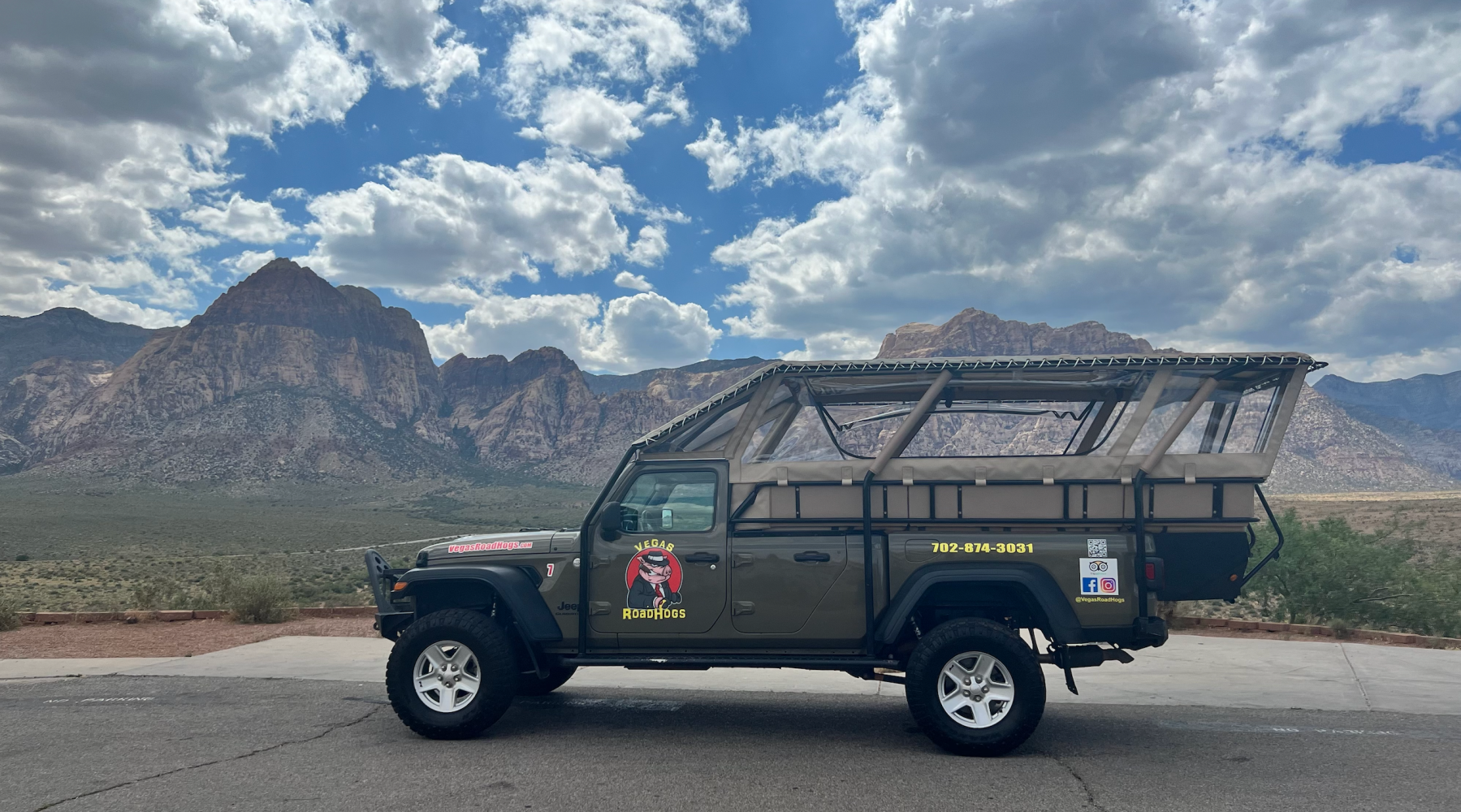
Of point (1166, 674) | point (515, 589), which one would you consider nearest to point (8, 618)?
point (515, 589)

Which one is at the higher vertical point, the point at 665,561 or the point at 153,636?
the point at 665,561

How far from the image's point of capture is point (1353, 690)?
26.9ft

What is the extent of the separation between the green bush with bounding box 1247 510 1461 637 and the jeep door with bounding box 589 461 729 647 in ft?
33.4

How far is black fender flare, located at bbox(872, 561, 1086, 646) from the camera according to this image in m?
6.03

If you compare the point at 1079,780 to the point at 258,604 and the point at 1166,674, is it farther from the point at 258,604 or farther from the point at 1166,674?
the point at 258,604

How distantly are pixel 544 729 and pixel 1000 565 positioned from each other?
3541 mm

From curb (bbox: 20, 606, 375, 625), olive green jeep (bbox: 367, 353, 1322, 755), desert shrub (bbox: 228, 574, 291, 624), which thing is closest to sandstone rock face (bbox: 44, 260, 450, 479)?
curb (bbox: 20, 606, 375, 625)

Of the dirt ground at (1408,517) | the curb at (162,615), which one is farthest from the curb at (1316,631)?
the dirt ground at (1408,517)

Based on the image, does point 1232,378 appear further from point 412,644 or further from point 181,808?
point 181,808

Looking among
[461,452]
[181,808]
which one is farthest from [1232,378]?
[461,452]

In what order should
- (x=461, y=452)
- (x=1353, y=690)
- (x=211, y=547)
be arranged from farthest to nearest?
(x=461, y=452) < (x=211, y=547) < (x=1353, y=690)

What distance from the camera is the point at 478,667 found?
21.0 feet

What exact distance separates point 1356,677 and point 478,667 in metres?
8.41

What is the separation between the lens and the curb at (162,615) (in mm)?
13234
